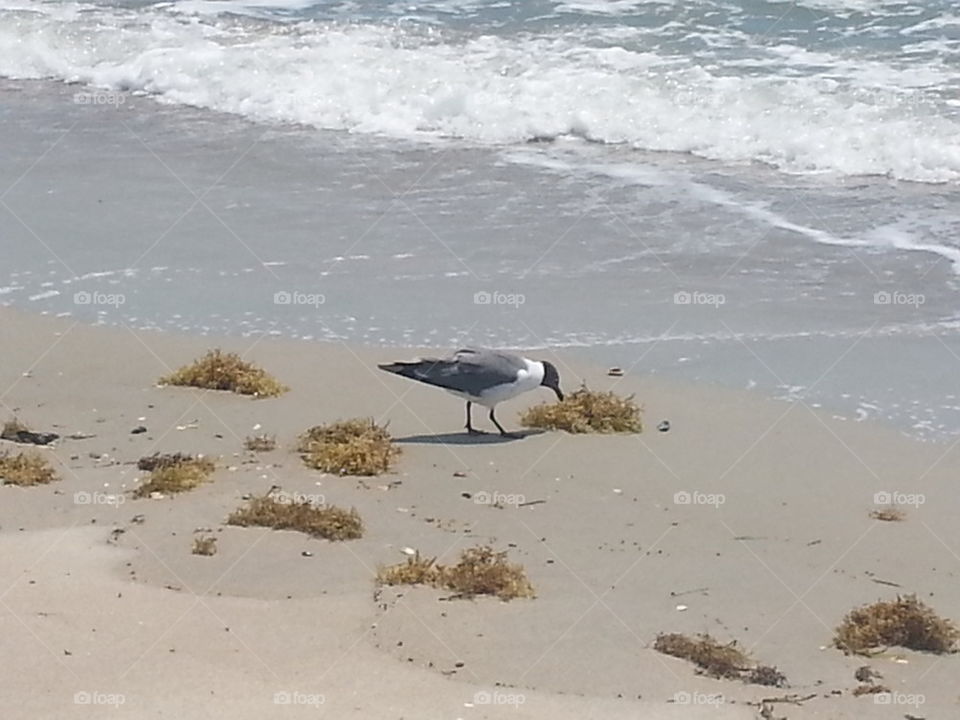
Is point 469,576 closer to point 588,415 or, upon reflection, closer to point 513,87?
point 588,415

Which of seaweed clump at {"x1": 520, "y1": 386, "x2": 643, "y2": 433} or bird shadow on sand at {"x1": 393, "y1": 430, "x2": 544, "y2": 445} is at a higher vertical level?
seaweed clump at {"x1": 520, "y1": 386, "x2": 643, "y2": 433}

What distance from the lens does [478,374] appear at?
28.3 ft

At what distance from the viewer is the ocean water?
10531 mm

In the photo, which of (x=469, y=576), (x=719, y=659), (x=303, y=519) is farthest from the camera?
(x=303, y=519)

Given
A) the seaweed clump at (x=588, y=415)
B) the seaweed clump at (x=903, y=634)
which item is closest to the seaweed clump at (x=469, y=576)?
the seaweed clump at (x=903, y=634)

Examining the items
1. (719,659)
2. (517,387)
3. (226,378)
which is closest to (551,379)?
(517,387)

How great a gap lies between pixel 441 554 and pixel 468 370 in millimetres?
1746

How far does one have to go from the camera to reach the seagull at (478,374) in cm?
862

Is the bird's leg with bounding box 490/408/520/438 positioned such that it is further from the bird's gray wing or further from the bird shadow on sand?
the bird's gray wing

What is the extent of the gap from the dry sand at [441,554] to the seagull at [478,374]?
0.25 meters

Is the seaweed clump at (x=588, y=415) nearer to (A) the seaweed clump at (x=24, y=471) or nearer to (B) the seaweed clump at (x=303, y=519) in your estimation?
(B) the seaweed clump at (x=303, y=519)

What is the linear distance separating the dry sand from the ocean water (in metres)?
0.74

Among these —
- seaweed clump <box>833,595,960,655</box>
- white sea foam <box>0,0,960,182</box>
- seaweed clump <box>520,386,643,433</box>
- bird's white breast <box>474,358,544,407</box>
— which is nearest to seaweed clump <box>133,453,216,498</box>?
bird's white breast <box>474,358,544,407</box>

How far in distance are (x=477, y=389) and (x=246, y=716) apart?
3.52m
